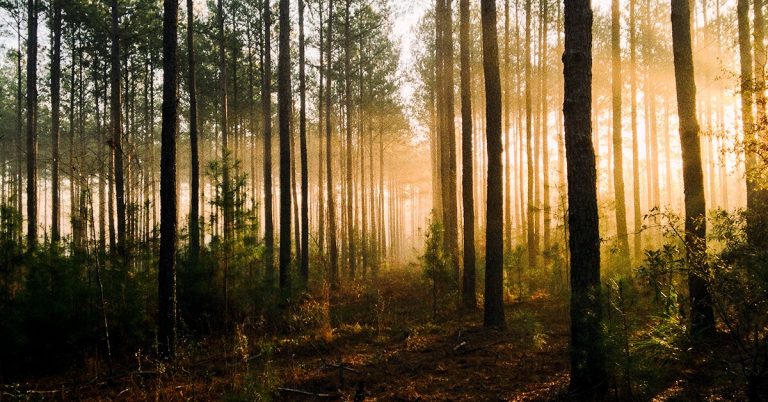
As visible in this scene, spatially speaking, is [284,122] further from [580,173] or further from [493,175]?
[580,173]

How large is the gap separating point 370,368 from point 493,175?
4.63 m

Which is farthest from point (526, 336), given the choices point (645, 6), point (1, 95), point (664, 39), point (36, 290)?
point (1, 95)

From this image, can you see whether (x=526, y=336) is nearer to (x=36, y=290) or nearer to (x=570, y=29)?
(x=570, y=29)

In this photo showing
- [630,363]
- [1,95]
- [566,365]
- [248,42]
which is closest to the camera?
[630,363]

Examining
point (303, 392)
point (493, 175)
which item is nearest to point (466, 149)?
point (493, 175)

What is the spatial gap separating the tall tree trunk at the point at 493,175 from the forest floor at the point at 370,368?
0.62m

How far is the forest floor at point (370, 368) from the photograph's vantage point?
5.66 metres

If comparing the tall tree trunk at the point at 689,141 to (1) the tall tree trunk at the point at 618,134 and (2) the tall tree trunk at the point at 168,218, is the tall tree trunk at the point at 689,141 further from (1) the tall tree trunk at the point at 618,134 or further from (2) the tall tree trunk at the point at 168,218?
(2) the tall tree trunk at the point at 168,218

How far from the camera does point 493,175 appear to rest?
8906mm

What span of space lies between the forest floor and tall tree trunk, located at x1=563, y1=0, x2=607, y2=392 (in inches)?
42.8

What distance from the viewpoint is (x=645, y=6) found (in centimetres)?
1906

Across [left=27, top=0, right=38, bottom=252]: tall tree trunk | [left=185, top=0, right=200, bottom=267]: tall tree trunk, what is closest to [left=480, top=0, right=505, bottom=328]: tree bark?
[left=185, top=0, right=200, bottom=267]: tall tree trunk

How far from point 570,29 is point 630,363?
13.4ft

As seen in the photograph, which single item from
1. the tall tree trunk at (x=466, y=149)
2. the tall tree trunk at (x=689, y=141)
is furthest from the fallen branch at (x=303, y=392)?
the tall tree trunk at (x=466, y=149)
